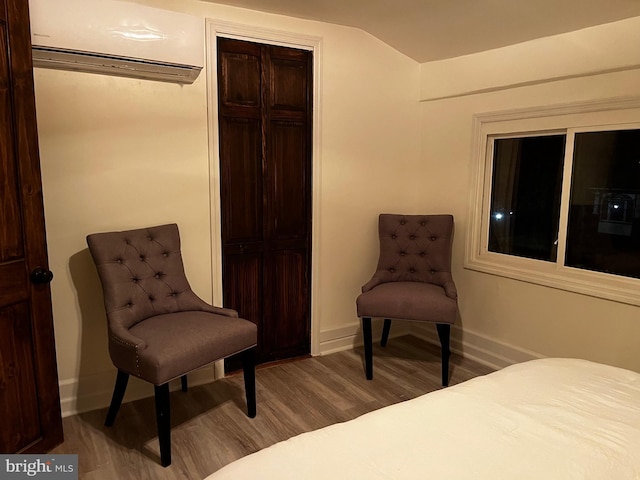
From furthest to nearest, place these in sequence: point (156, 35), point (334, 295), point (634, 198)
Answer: point (334, 295), point (634, 198), point (156, 35)

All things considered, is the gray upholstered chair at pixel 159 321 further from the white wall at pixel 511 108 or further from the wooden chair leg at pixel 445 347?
the white wall at pixel 511 108

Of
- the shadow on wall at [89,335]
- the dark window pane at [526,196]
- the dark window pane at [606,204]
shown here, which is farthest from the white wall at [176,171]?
the dark window pane at [606,204]

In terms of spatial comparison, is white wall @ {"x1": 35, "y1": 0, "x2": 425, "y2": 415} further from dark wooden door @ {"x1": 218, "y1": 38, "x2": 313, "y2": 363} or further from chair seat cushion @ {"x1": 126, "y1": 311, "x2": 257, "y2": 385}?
chair seat cushion @ {"x1": 126, "y1": 311, "x2": 257, "y2": 385}

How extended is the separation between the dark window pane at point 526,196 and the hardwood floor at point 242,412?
0.93 m

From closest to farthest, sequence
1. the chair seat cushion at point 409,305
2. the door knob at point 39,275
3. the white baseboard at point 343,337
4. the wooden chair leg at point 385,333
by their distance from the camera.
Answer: the door knob at point 39,275 < the chair seat cushion at point 409,305 < the white baseboard at point 343,337 < the wooden chair leg at point 385,333

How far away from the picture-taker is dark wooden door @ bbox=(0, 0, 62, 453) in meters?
1.94

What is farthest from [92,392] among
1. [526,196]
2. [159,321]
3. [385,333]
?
[526,196]

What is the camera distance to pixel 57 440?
7.43 feet

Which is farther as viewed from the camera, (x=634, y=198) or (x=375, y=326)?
(x=375, y=326)

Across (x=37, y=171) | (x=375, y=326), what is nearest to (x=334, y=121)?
(x=375, y=326)

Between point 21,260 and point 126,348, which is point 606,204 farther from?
point 21,260

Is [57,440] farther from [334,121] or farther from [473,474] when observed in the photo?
[334,121]

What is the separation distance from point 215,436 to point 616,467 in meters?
1.83

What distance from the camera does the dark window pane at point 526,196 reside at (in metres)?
3.02
